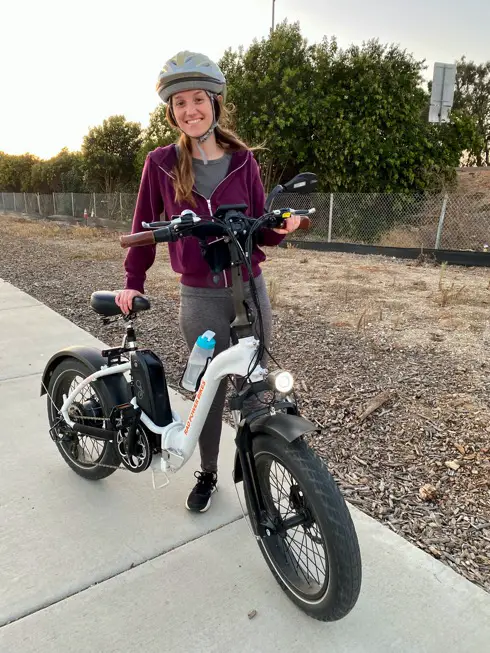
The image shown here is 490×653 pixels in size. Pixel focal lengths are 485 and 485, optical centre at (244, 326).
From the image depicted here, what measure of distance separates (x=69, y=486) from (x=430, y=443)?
2.10m

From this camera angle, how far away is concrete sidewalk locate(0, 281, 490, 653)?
5.72ft

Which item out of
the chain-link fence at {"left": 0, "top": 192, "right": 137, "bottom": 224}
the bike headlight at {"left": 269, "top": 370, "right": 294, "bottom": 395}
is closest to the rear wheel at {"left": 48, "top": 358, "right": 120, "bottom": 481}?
the bike headlight at {"left": 269, "top": 370, "right": 294, "bottom": 395}

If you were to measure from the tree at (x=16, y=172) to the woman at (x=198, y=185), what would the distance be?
3857 cm

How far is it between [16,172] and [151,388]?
4436 centimetres

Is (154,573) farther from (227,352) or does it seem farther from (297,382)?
(297,382)

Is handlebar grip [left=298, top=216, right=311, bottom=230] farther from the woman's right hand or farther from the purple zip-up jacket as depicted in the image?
the woman's right hand

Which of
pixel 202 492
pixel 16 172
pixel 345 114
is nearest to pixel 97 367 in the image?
pixel 202 492

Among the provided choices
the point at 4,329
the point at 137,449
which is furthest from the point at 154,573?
the point at 4,329

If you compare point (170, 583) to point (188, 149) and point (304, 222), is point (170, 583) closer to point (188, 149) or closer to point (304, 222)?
point (304, 222)

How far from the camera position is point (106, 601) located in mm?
1892

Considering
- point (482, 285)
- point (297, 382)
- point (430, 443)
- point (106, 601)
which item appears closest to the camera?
point (106, 601)

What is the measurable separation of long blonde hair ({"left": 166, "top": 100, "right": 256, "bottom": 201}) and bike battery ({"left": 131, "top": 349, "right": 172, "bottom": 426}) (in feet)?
2.40

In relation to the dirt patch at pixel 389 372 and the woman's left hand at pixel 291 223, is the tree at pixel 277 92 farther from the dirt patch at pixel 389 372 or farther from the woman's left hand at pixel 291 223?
the woman's left hand at pixel 291 223

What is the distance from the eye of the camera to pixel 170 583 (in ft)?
6.48
